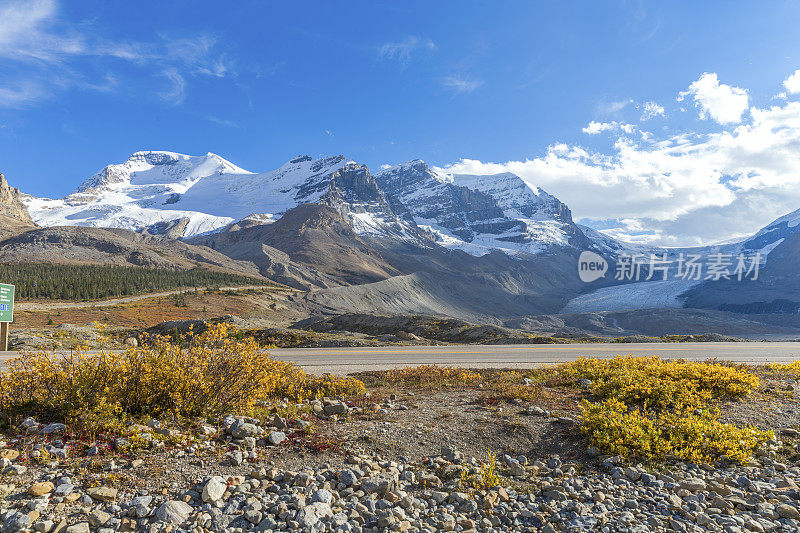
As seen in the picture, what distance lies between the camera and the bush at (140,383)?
233 inches

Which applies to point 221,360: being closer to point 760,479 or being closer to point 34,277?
point 760,479

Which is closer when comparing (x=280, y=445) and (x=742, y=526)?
(x=742, y=526)

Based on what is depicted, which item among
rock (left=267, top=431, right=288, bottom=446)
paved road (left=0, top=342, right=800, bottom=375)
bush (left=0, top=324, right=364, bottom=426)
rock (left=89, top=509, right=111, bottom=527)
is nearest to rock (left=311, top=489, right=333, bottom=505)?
rock (left=267, top=431, right=288, bottom=446)

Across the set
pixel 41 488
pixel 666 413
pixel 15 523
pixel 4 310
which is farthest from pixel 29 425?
pixel 4 310

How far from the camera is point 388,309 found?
108 m

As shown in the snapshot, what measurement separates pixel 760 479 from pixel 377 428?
16.6 ft

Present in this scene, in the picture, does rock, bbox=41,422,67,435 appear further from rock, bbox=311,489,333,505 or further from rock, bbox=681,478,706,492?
rock, bbox=681,478,706,492

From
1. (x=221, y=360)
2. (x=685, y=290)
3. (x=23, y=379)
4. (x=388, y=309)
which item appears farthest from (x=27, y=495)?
(x=685, y=290)

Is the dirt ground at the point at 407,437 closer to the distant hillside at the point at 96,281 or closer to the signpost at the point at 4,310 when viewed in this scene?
the signpost at the point at 4,310

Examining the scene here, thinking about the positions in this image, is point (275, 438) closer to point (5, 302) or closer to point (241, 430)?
point (241, 430)

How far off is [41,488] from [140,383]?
2195mm

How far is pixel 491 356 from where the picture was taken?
17531 mm

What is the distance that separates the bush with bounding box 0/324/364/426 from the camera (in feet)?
19.4

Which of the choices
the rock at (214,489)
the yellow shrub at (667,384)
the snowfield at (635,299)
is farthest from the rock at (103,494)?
the snowfield at (635,299)
